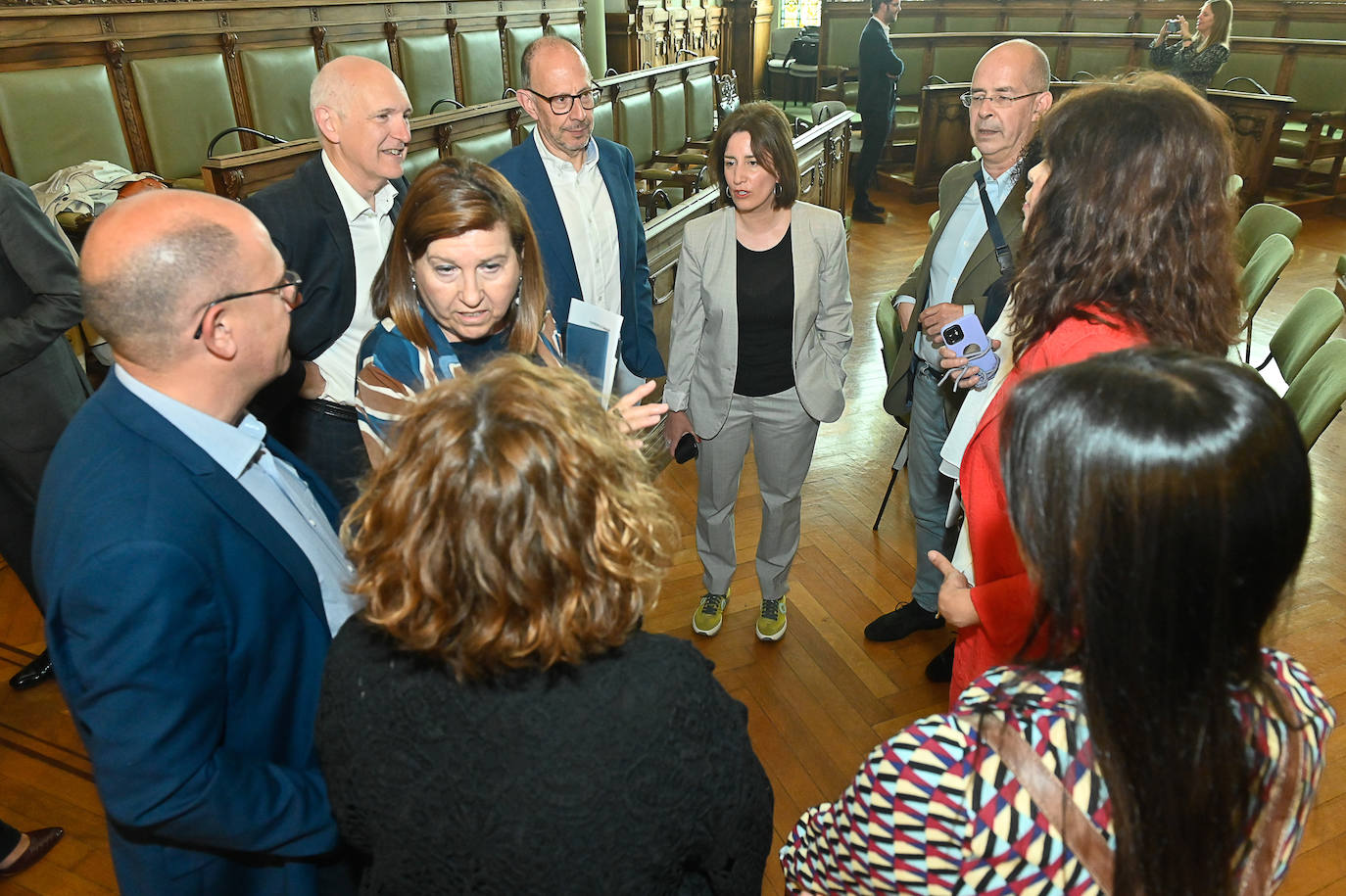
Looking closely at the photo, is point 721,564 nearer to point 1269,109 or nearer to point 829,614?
point 829,614

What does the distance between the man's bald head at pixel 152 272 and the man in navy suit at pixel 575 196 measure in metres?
1.32

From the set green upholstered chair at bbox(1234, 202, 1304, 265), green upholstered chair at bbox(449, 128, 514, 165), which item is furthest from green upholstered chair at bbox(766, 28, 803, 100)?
green upholstered chair at bbox(1234, 202, 1304, 265)

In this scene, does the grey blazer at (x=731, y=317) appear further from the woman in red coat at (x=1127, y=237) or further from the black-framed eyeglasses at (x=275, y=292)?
the black-framed eyeglasses at (x=275, y=292)

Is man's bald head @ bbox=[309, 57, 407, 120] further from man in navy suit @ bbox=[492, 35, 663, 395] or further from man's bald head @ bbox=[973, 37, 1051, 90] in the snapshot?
man's bald head @ bbox=[973, 37, 1051, 90]

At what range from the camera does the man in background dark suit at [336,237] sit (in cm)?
209

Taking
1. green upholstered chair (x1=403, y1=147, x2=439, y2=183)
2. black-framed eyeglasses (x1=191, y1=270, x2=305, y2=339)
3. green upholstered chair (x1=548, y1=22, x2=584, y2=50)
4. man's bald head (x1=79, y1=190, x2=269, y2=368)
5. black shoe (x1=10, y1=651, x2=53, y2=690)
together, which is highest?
green upholstered chair (x1=548, y1=22, x2=584, y2=50)

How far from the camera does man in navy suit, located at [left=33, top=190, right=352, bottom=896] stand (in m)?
0.97

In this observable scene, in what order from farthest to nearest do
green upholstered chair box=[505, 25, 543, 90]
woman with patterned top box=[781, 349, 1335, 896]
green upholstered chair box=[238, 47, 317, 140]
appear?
1. green upholstered chair box=[505, 25, 543, 90]
2. green upholstered chair box=[238, 47, 317, 140]
3. woman with patterned top box=[781, 349, 1335, 896]

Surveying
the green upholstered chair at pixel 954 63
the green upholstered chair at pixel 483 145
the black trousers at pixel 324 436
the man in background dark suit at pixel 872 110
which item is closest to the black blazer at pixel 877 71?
the man in background dark suit at pixel 872 110

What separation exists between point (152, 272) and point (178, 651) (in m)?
0.50

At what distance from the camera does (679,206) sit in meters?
3.58

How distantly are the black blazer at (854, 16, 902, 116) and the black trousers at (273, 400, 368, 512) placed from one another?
21.1 ft

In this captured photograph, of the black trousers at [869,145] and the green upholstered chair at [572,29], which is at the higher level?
the green upholstered chair at [572,29]

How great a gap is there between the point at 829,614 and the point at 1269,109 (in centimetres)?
677
